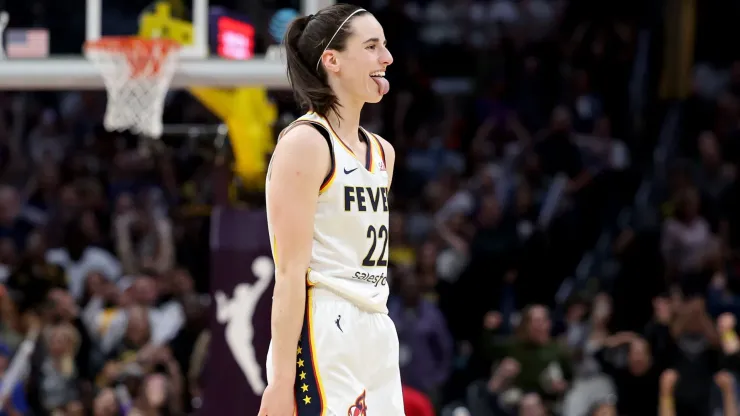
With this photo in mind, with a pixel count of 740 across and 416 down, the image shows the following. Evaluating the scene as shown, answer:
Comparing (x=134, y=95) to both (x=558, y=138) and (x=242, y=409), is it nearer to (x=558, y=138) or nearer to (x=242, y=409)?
(x=242, y=409)

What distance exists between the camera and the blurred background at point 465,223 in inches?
426

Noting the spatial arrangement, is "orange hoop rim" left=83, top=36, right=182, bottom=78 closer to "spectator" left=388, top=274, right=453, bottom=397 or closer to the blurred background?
the blurred background

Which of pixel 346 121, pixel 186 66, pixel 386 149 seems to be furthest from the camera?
pixel 186 66

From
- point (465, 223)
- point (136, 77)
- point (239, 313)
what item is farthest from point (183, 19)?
point (465, 223)

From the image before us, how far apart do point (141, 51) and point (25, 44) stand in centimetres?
119

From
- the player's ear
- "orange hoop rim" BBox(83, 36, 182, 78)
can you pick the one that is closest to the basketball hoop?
"orange hoop rim" BBox(83, 36, 182, 78)

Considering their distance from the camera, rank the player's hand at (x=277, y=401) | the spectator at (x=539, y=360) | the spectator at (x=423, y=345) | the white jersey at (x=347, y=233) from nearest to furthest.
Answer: the player's hand at (x=277, y=401), the white jersey at (x=347, y=233), the spectator at (x=539, y=360), the spectator at (x=423, y=345)

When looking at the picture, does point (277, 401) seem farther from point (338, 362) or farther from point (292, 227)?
point (292, 227)

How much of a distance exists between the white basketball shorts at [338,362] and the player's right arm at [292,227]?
7 cm

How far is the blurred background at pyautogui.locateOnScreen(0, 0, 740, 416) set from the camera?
35.5 ft

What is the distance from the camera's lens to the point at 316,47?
4188mm

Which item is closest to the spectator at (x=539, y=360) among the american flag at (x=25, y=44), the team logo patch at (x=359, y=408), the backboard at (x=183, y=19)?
the backboard at (x=183, y=19)

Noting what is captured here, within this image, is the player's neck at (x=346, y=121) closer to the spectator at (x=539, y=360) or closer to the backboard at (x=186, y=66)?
the backboard at (x=186, y=66)

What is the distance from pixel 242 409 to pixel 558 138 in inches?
265
